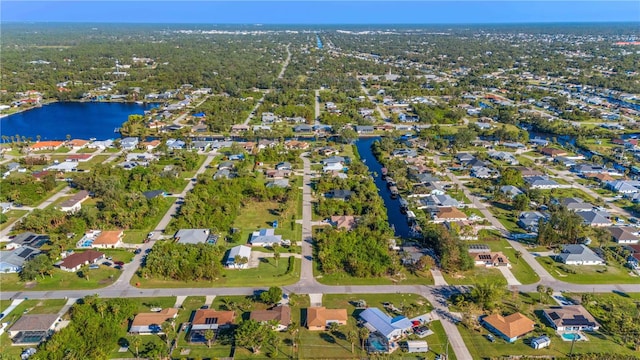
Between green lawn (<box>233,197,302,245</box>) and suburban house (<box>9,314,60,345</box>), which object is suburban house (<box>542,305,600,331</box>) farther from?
suburban house (<box>9,314,60,345</box>)

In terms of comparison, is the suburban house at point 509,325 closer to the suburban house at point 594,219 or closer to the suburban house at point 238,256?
the suburban house at point 238,256

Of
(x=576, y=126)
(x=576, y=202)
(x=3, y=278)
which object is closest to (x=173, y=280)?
(x=3, y=278)

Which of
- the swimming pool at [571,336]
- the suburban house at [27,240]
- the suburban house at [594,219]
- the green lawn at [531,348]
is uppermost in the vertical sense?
the suburban house at [594,219]

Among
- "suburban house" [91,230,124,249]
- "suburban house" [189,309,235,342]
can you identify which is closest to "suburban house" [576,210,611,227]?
"suburban house" [189,309,235,342]

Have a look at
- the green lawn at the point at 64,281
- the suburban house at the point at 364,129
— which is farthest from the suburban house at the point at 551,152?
the green lawn at the point at 64,281

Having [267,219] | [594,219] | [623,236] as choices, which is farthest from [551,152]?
[267,219]

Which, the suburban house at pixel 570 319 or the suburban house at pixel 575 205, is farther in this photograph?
the suburban house at pixel 575 205
